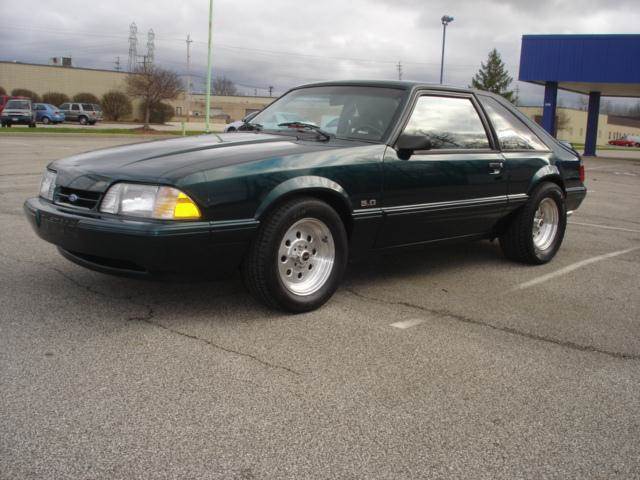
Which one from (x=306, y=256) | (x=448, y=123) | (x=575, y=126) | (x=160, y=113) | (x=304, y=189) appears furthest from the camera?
(x=575, y=126)

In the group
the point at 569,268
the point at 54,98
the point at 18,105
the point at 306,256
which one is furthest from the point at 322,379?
the point at 54,98

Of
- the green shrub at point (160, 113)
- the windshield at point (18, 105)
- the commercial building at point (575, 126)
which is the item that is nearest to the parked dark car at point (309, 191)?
the windshield at point (18, 105)

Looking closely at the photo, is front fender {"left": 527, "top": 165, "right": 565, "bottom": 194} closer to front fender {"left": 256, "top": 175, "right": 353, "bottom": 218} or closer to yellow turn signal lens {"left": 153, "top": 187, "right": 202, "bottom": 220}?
front fender {"left": 256, "top": 175, "right": 353, "bottom": 218}

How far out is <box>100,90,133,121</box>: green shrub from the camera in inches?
2243

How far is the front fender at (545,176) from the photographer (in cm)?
573

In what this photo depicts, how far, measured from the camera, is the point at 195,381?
3.08m

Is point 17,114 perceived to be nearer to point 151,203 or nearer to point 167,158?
point 167,158

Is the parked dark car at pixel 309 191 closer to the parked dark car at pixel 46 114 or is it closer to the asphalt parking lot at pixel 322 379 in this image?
the asphalt parking lot at pixel 322 379

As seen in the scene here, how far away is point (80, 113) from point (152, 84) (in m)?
5.45

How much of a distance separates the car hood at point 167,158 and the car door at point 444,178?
0.51 metres

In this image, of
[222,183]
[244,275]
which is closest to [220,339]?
[244,275]

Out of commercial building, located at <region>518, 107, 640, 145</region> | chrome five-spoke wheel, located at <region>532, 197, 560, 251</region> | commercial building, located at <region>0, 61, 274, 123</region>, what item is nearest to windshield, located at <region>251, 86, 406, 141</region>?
chrome five-spoke wheel, located at <region>532, 197, 560, 251</region>

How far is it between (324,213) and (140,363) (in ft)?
4.86

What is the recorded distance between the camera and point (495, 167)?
17.5 feet
